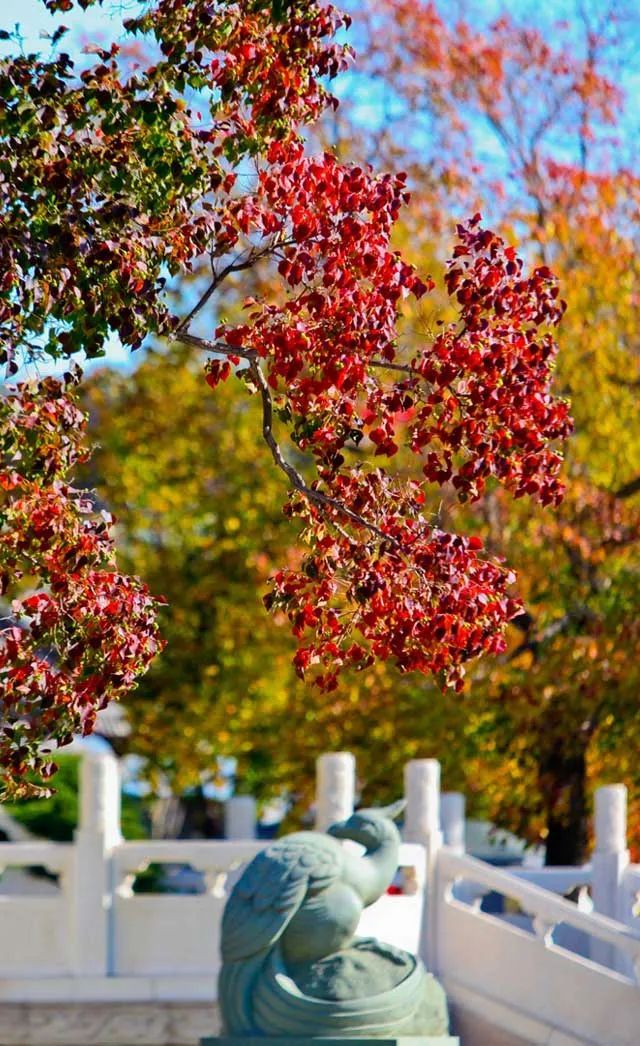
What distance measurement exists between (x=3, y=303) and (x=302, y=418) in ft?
3.66

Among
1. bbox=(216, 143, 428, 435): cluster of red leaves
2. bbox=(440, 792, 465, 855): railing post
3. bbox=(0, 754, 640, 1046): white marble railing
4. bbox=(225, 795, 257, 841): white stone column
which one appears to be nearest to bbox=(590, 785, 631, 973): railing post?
bbox=(0, 754, 640, 1046): white marble railing

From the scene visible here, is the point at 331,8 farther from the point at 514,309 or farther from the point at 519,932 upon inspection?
the point at 519,932

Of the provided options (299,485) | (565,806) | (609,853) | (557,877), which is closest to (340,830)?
(609,853)

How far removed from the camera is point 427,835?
13.5 m

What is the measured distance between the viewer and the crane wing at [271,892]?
1107cm

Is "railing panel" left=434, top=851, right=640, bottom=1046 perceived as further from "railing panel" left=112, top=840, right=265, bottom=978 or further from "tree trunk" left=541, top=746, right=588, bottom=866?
"tree trunk" left=541, top=746, right=588, bottom=866

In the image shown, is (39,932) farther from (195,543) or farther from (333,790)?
(195,543)

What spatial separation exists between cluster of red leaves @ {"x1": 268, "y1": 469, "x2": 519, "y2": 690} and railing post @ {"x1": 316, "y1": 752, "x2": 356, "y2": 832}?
6906mm

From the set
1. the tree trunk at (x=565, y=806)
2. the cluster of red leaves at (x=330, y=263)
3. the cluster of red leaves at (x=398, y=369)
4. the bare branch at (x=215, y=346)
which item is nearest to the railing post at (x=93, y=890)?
the tree trunk at (x=565, y=806)

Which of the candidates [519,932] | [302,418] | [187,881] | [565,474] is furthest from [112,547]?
[187,881]

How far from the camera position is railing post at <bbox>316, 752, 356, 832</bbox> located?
1348 cm

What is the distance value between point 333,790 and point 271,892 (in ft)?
8.08

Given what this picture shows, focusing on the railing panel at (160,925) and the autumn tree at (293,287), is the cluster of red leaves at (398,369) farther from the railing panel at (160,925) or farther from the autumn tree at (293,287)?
the railing panel at (160,925)

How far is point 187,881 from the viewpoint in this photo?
2259 cm
